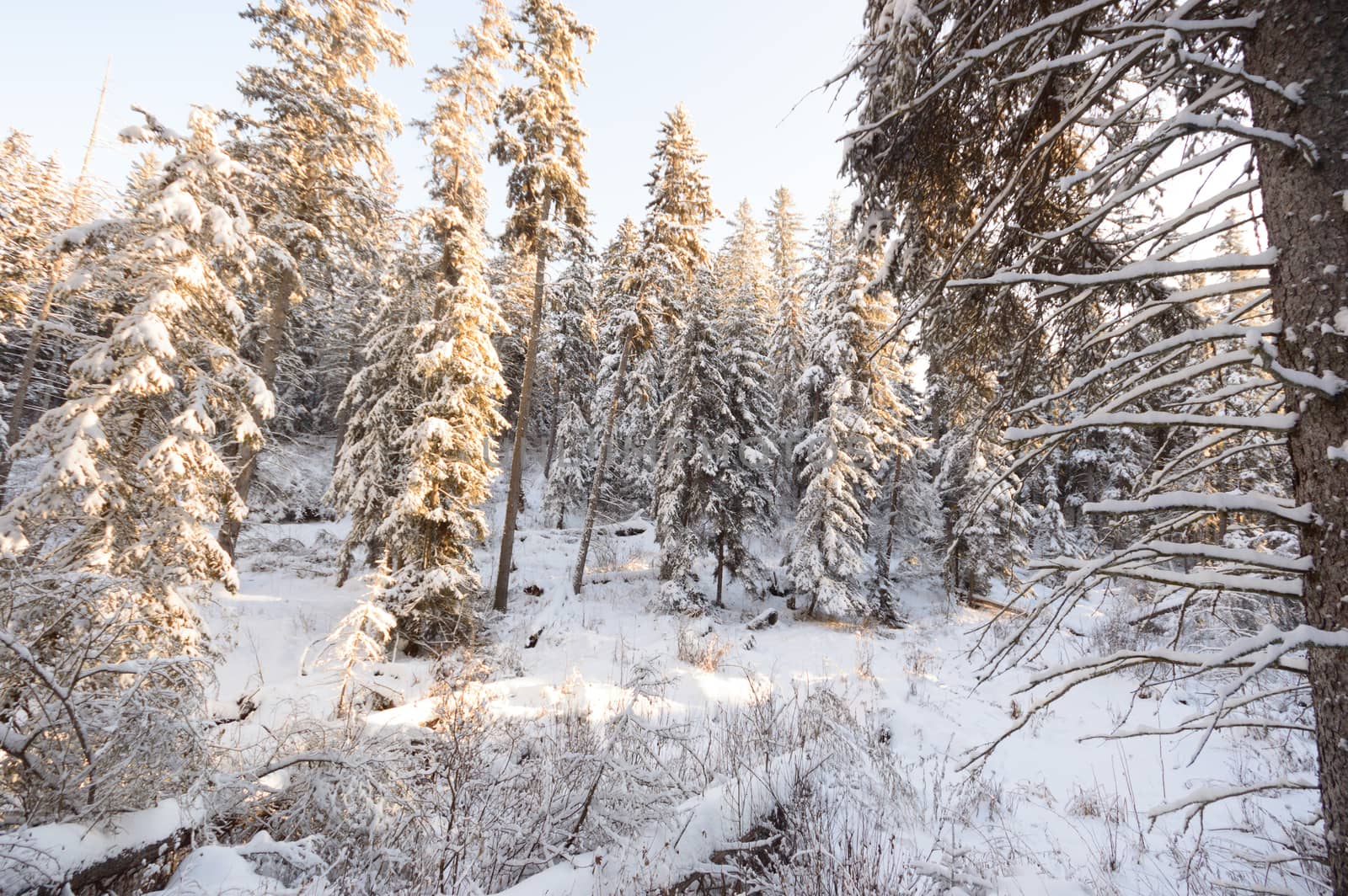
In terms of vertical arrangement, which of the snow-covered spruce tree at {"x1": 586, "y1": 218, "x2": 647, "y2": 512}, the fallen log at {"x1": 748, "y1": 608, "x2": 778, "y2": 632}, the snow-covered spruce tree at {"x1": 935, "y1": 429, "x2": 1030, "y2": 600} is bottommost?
the fallen log at {"x1": 748, "y1": 608, "x2": 778, "y2": 632}

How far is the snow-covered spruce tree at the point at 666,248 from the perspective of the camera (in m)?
15.3

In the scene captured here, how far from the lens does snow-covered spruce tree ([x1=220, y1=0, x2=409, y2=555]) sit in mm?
10875

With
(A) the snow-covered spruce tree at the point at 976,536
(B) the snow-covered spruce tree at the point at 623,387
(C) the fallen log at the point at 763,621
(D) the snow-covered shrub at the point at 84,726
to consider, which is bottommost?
(C) the fallen log at the point at 763,621

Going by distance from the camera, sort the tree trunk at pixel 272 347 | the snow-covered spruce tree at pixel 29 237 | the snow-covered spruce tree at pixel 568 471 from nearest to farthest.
→ 1. the tree trunk at pixel 272 347
2. the snow-covered spruce tree at pixel 29 237
3. the snow-covered spruce tree at pixel 568 471

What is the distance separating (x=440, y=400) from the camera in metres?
11.4

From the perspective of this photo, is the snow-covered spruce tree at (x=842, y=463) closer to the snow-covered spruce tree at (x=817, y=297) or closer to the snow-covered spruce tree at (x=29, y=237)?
the snow-covered spruce tree at (x=817, y=297)

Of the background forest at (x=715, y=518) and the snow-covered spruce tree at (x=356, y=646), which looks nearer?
the background forest at (x=715, y=518)

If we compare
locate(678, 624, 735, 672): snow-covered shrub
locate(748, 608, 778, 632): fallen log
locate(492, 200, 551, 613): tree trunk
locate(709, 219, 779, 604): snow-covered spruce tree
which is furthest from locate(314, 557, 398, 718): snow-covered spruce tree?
locate(709, 219, 779, 604): snow-covered spruce tree

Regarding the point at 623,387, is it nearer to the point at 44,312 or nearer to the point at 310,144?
the point at 310,144

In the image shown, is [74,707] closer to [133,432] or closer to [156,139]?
[133,432]

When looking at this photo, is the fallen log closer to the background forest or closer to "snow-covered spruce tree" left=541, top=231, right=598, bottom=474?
the background forest

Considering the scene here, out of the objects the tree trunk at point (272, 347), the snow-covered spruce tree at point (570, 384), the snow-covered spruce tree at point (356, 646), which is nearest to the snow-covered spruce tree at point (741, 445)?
the snow-covered spruce tree at point (570, 384)

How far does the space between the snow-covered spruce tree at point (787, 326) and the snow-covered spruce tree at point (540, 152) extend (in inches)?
372

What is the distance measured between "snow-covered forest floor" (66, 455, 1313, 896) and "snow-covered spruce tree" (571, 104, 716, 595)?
24.5 feet
